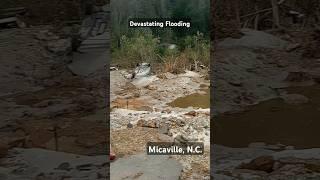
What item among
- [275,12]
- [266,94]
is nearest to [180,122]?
[266,94]

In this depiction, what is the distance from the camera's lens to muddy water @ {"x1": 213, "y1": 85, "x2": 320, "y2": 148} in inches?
188

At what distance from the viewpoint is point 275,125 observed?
15.7 feet

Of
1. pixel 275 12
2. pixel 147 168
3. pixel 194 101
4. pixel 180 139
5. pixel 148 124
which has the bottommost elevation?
pixel 147 168

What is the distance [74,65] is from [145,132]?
30.4 inches

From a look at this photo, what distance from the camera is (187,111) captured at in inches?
188

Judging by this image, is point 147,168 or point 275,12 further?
point 275,12

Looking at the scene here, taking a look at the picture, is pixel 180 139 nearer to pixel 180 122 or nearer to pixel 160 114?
pixel 180 122

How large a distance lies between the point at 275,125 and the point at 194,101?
2.19ft

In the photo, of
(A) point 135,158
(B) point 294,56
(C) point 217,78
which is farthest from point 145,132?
(B) point 294,56

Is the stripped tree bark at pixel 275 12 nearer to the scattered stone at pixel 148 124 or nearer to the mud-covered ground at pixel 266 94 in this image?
the mud-covered ground at pixel 266 94

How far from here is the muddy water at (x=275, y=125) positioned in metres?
4.78

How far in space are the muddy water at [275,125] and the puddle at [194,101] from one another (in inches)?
6.5

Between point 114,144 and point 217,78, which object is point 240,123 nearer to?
point 217,78

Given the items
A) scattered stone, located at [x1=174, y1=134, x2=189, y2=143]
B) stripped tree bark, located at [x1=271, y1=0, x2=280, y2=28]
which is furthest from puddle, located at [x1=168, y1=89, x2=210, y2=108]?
stripped tree bark, located at [x1=271, y1=0, x2=280, y2=28]
